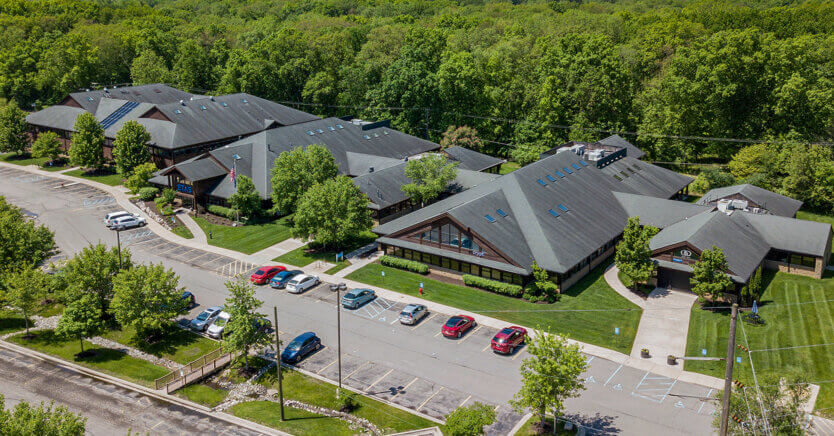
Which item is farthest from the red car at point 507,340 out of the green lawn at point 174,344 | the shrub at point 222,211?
the shrub at point 222,211

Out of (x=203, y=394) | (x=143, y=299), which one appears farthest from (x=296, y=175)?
(x=203, y=394)

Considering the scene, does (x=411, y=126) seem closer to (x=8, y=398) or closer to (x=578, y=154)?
(x=578, y=154)

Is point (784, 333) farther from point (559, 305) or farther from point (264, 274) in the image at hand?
point (264, 274)

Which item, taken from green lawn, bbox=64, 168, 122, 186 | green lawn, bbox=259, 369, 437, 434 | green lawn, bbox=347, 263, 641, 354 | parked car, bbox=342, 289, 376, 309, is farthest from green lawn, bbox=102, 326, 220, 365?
green lawn, bbox=64, 168, 122, 186

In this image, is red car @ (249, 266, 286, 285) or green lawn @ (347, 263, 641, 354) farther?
red car @ (249, 266, 286, 285)

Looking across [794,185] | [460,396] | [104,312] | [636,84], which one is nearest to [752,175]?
[794,185]

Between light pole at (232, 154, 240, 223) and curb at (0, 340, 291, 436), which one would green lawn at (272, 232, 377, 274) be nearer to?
light pole at (232, 154, 240, 223)
